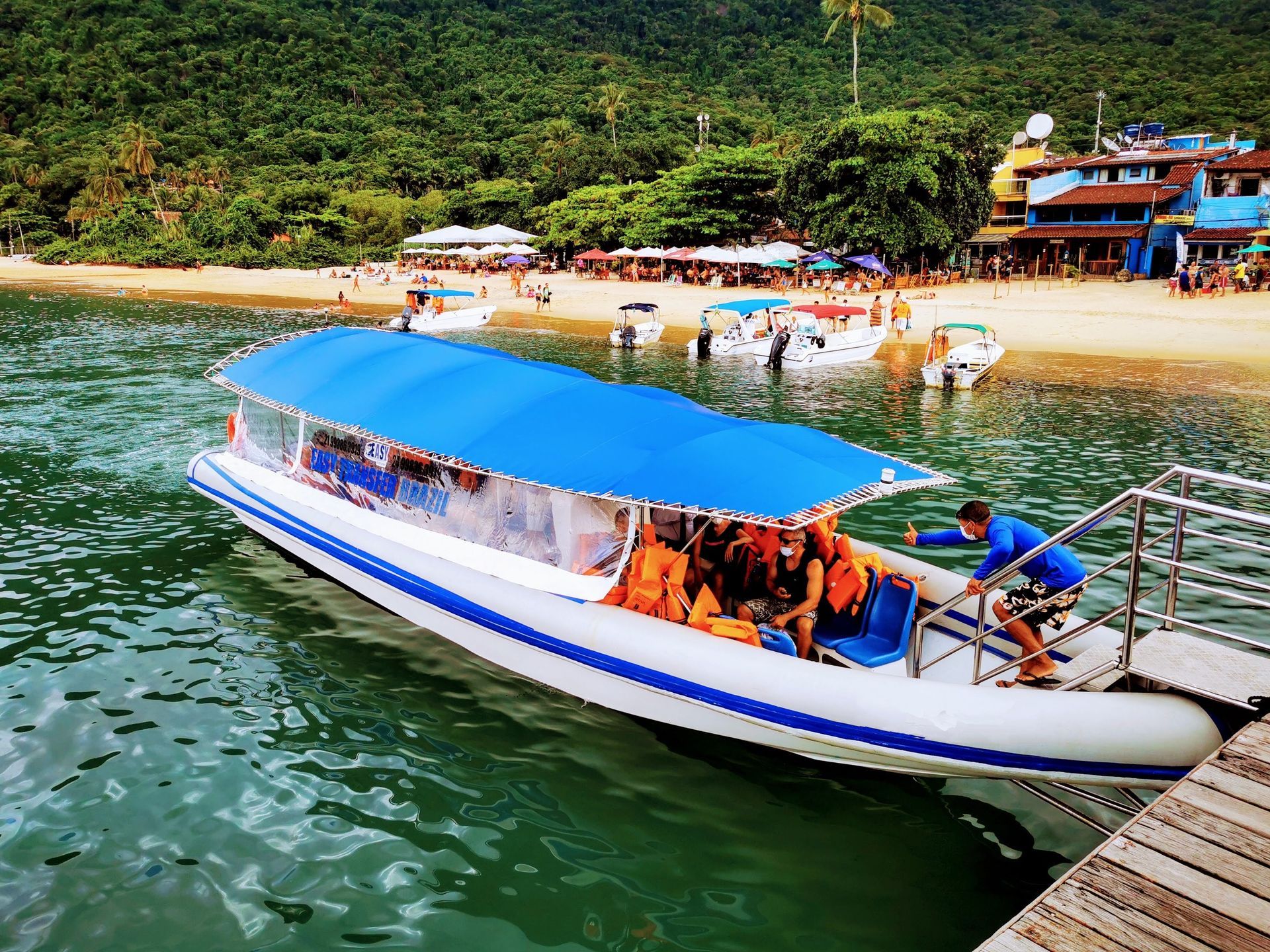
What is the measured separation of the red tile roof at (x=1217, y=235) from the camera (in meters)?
44.9

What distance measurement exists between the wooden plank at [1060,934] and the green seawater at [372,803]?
1.57m

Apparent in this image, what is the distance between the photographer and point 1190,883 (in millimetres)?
4352

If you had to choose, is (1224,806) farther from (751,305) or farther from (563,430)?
(751,305)

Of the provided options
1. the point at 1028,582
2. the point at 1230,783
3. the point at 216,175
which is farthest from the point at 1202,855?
the point at 216,175

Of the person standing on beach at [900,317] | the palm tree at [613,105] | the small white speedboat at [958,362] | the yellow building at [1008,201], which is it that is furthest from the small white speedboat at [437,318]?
the palm tree at [613,105]

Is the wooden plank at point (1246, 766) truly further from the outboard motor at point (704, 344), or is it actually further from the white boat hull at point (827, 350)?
the outboard motor at point (704, 344)

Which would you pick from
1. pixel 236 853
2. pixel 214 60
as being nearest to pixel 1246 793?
pixel 236 853

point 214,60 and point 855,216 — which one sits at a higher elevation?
point 214,60

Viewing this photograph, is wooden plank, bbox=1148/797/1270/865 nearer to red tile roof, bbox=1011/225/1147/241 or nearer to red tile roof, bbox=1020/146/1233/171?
red tile roof, bbox=1011/225/1147/241

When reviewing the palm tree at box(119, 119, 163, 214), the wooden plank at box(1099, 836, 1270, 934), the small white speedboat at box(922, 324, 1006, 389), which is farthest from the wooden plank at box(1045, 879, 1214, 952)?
the palm tree at box(119, 119, 163, 214)

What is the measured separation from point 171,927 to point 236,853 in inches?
27.7

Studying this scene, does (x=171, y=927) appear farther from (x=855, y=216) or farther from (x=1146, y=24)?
(x=1146, y=24)

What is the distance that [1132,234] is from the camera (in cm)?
4878

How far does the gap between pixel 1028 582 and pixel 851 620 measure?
1.68 meters
